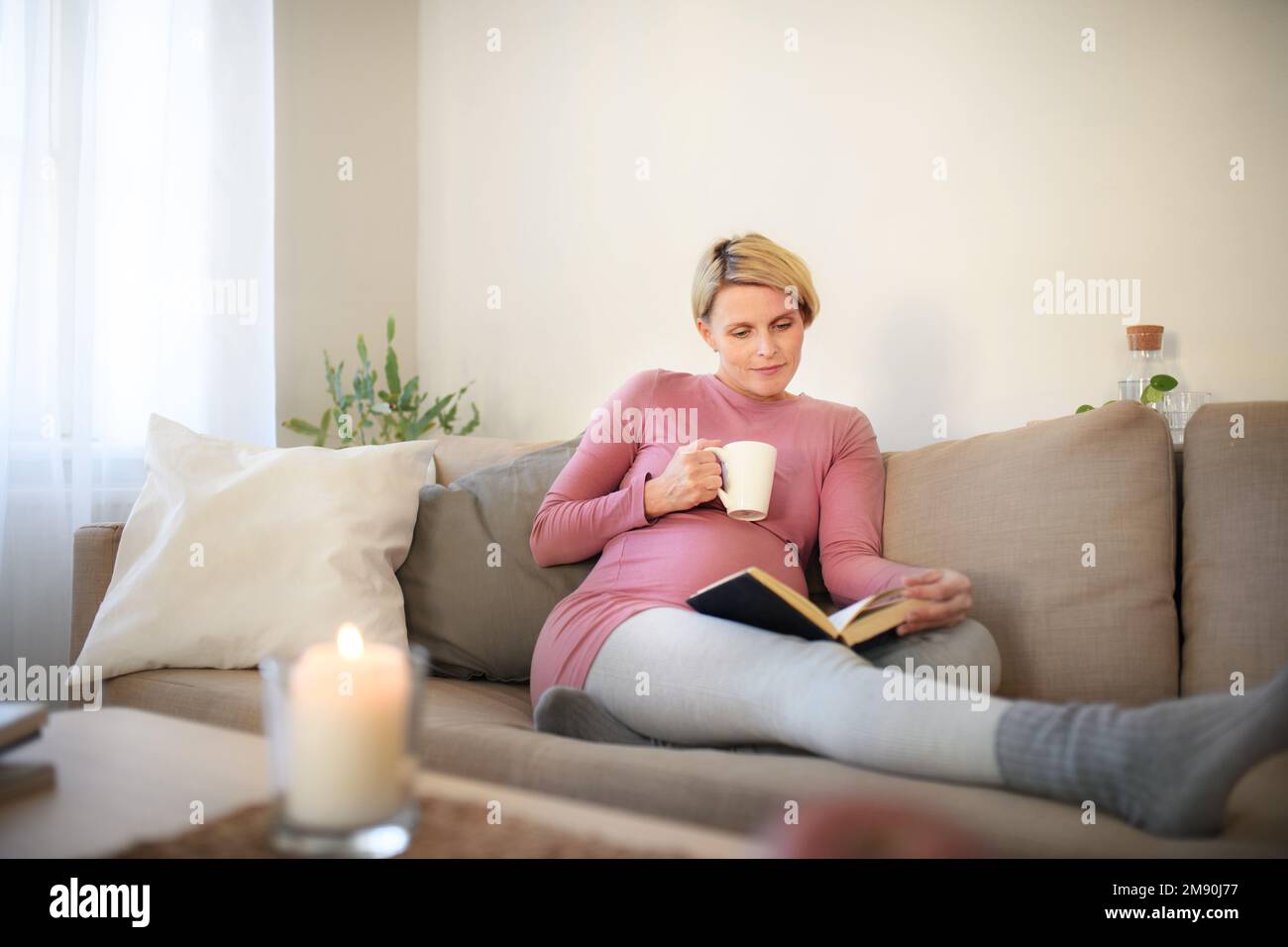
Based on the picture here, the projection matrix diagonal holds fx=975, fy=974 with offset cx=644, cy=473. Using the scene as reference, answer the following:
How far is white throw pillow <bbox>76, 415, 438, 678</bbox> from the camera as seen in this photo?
159cm

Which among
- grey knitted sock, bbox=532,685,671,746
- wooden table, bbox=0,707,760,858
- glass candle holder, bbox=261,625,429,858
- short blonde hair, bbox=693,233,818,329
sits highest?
short blonde hair, bbox=693,233,818,329

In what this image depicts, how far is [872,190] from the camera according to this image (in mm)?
2375

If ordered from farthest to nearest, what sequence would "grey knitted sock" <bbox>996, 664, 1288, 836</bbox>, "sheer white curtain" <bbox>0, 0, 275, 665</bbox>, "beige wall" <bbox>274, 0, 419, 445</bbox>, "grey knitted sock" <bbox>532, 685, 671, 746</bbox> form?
"beige wall" <bbox>274, 0, 419, 445</bbox> < "sheer white curtain" <bbox>0, 0, 275, 665</bbox> < "grey knitted sock" <bbox>532, 685, 671, 746</bbox> < "grey knitted sock" <bbox>996, 664, 1288, 836</bbox>

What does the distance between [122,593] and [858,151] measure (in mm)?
1879

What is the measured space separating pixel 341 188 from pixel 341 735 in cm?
Result: 282

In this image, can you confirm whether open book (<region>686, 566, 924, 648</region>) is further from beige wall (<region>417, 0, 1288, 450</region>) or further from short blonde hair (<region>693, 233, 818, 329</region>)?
beige wall (<region>417, 0, 1288, 450</region>)

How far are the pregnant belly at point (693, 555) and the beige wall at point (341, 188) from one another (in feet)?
5.46

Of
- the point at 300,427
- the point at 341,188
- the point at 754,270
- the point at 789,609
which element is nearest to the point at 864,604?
the point at 789,609

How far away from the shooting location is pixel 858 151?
2396 mm

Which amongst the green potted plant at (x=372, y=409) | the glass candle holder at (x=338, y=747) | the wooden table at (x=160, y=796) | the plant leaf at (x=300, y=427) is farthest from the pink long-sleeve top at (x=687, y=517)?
the plant leaf at (x=300, y=427)

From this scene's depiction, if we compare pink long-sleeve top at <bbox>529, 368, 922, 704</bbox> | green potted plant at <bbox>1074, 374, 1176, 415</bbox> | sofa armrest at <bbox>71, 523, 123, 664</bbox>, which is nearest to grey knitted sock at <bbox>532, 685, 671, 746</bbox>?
pink long-sleeve top at <bbox>529, 368, 922, 704</bbox>

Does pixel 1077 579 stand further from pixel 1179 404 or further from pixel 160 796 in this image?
pixel 160 796

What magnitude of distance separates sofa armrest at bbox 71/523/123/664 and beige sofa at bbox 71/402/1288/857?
33mm
